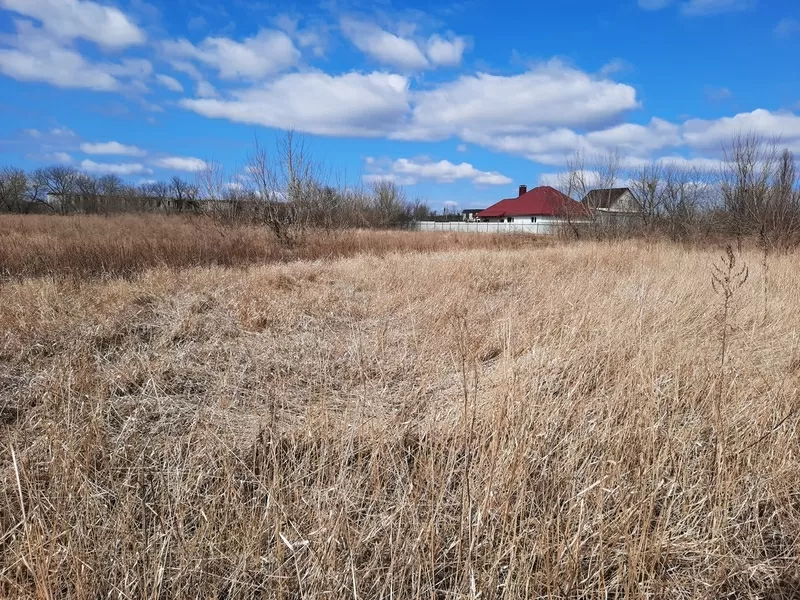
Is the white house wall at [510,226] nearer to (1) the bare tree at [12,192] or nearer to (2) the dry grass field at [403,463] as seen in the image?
(2) the dry grass field at [403,463]

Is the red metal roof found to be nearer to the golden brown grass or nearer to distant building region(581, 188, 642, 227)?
distant building region(581, 188, 642, 227)

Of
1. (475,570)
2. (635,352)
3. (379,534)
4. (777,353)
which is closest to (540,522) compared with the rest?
(475,570)

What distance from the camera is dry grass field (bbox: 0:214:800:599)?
1.46 metres

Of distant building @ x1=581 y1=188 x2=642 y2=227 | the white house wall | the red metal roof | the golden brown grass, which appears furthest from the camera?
the red metal roof

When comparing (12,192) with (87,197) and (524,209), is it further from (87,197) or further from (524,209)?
(524,209)

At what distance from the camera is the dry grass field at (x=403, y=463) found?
146 centimetres

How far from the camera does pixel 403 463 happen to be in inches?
80.7

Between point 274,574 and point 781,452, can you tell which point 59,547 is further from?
point 781,452

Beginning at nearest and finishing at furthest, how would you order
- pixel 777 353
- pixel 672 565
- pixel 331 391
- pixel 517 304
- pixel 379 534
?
pixel 672 565
pixel 379 534
pixel 331 391
pixel 777 353
pixel 517 304

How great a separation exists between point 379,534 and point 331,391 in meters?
1.41

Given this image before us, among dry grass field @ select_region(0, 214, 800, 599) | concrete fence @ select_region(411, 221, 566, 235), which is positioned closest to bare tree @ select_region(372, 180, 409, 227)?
concrete fence @ select_region(411, 221, 566, 235)

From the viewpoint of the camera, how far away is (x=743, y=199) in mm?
13039

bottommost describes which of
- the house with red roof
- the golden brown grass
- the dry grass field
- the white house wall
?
the dry grass field

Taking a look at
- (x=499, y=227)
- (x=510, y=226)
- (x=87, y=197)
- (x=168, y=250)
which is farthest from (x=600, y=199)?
(x=87, y=197)
